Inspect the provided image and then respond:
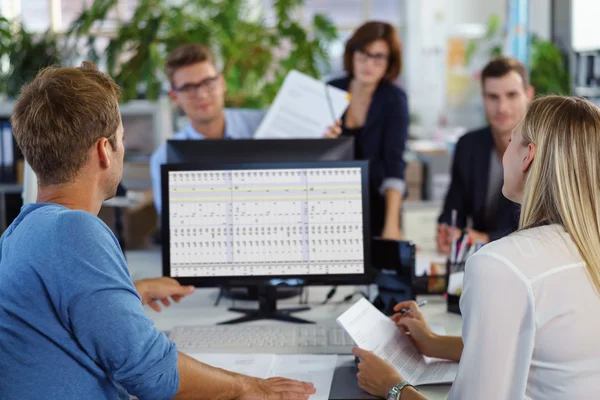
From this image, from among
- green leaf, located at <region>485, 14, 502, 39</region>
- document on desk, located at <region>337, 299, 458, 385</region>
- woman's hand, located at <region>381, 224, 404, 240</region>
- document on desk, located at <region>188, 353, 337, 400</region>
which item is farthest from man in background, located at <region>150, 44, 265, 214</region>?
green leaf, located at <region>485, 14, 502, 39</region>

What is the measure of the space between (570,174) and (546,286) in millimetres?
196

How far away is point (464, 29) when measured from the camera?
7.35 meters

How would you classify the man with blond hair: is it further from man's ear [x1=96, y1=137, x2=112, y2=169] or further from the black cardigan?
the black cardigan

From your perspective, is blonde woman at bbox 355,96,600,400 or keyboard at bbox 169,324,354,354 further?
keyboard at bbox 169,324,354,354

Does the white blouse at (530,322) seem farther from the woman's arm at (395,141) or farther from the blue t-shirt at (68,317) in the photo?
the woman's arm at (395,141)

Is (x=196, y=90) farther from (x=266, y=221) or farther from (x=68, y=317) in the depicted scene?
(x=68, y=317)

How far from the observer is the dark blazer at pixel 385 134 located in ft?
9.73

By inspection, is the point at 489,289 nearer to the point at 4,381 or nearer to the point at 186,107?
the point at 4,381

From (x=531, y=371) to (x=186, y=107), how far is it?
181 cm

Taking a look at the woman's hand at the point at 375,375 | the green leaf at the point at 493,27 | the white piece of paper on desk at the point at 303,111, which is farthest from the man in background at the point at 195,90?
the green leaf at the point at 493,27

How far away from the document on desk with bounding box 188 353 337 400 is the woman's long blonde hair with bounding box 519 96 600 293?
602 mm

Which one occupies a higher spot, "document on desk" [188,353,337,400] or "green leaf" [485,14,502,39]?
"green leaf" [485,14,502,39]

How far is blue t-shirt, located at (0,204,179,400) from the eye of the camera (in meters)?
1.13

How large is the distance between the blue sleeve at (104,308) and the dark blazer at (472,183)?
1.87 m
